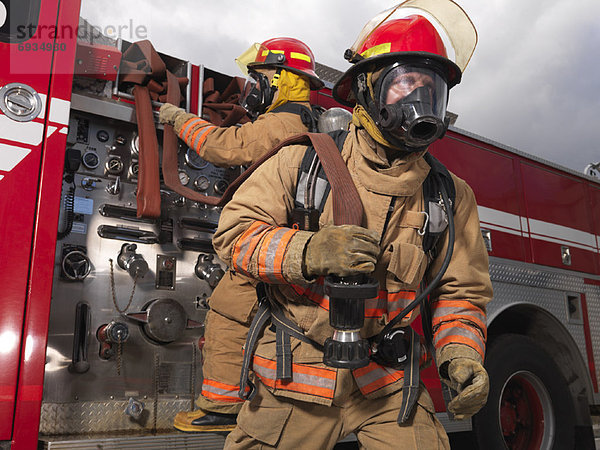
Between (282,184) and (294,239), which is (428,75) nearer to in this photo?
(282,184)

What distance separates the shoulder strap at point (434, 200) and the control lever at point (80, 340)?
1464 millimetres

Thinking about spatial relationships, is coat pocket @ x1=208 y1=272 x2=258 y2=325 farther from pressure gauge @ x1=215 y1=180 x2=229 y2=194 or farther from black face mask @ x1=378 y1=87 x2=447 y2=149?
black face mask @ x1=378 y1=87 x2=447 y2=149

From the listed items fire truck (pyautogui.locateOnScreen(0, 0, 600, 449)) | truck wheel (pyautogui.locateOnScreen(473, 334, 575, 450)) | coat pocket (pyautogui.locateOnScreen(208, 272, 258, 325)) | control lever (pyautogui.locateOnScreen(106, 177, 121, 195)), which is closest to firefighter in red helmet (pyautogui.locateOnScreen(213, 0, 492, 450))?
coat pocket (pyautogui.locateOnScreen(208, 272, 258, 325))

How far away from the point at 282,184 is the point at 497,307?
2.48 metres

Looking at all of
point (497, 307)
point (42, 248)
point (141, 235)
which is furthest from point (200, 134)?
point (497, 307)

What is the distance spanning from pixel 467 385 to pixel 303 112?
5.50ft

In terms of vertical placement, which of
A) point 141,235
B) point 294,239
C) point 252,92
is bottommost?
point 294,239

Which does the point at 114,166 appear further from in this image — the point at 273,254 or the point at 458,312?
the point at 458,312

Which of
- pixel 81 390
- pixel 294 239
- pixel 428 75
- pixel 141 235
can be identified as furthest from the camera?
pixel 141 235

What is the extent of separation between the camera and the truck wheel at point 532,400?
140 inches

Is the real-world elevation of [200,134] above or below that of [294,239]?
above

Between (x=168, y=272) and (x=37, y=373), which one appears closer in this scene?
(x=37, y=373)

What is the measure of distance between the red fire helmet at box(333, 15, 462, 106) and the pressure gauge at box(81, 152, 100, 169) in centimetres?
128

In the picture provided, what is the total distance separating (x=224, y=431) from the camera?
7.68 feet
